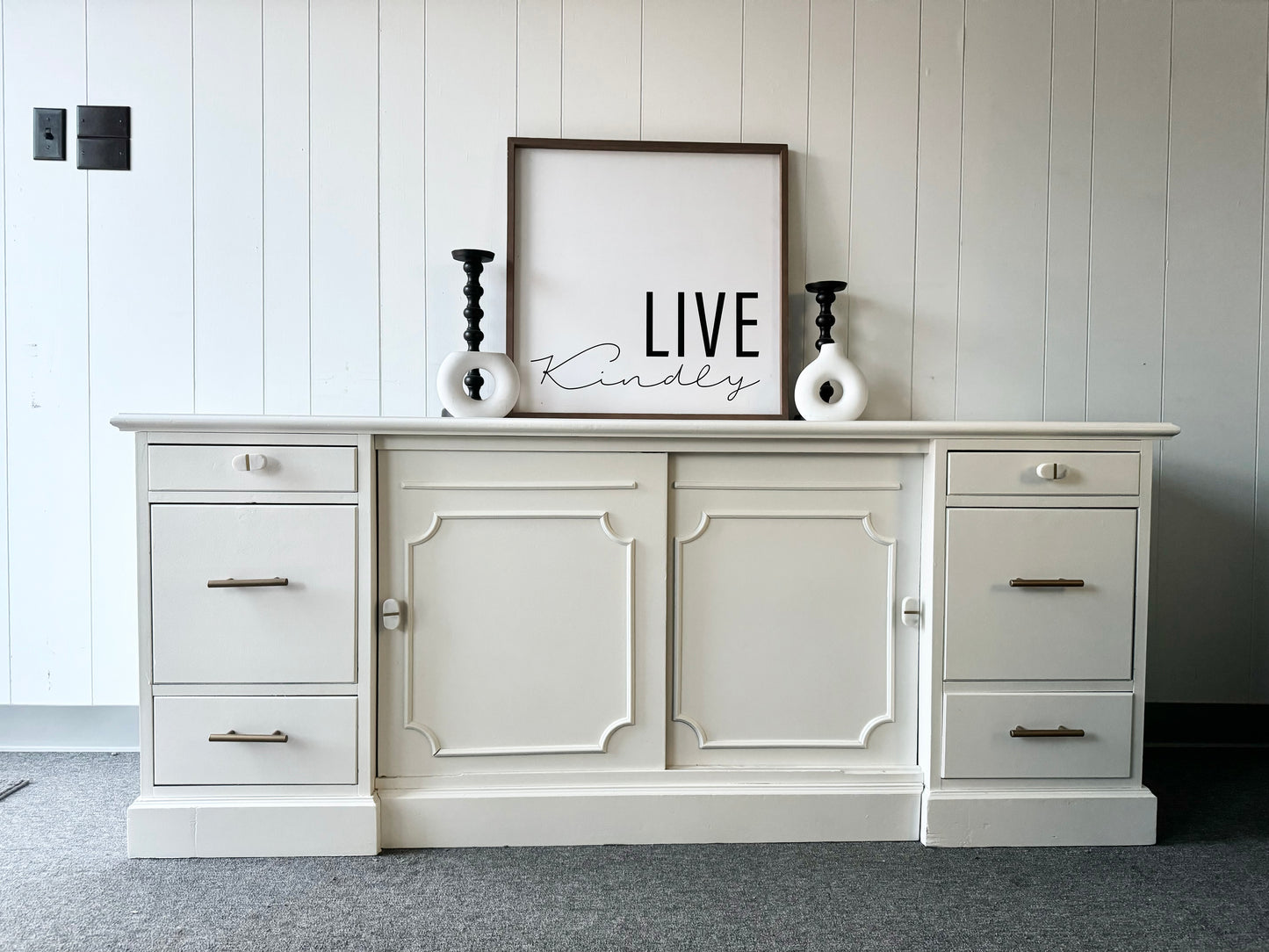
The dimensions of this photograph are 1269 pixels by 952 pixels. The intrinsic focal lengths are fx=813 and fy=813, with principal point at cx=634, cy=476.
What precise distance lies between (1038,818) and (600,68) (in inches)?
77.9

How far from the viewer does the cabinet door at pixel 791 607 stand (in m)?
1.69

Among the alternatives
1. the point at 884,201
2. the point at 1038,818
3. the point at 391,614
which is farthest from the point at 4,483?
the point at 1038,818

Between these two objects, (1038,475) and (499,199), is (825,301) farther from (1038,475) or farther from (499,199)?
(499,199)

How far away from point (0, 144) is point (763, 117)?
74.8 inches

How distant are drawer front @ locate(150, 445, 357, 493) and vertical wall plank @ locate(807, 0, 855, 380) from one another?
116 centimetres

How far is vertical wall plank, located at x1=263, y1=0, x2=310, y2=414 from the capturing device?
6.56 feet

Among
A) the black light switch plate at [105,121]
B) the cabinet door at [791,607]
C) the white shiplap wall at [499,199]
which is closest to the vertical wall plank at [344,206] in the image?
the white shiplap wall at [499,199]

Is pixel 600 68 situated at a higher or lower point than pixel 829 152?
higher

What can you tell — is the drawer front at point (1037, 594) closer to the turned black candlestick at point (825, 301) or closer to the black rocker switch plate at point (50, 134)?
the turned black candlestick at point (825, 301)

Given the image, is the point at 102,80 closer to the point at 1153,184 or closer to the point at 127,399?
the point at 127,399

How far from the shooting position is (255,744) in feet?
5.29

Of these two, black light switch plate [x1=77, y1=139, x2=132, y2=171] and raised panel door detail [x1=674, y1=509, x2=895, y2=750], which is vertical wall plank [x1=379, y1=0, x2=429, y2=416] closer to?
black light switch plate [x1=77, y1=139, x2=132, y2=171]

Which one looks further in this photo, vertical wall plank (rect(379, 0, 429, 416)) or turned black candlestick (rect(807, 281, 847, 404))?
vertical wall plank (rect(379, 0, 429, 416))

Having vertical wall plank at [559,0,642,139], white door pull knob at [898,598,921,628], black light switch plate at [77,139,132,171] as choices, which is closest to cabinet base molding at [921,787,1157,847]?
white door pull knob at [898,598,921,628]
